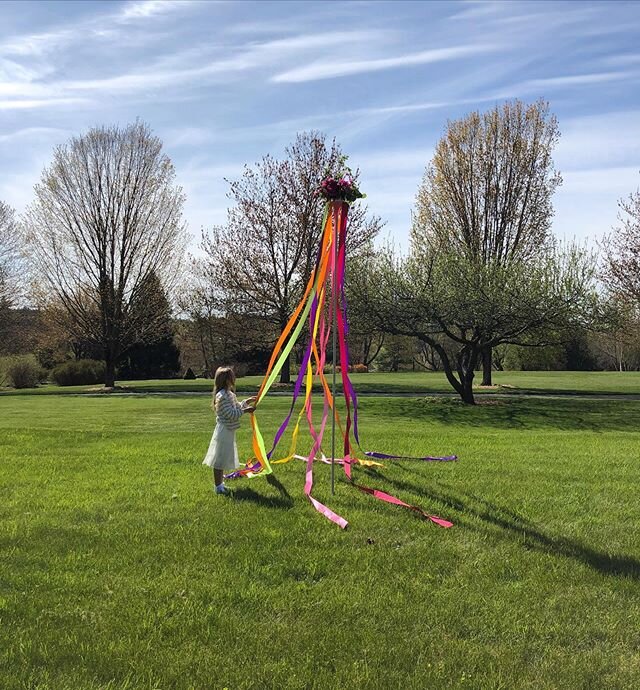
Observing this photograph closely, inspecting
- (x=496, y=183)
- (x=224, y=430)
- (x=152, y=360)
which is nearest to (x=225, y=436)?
(x=224, y=430)

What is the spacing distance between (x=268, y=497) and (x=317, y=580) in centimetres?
224

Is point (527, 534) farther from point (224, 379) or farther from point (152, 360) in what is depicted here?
point (152, 360)

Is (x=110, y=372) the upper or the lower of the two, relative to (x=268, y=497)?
upper

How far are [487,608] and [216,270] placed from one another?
29530 mm

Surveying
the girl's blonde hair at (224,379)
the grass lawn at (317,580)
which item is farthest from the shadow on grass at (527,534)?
→ the girl's blonde hair at (224,379)

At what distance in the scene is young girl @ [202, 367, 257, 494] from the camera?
680 centimetres

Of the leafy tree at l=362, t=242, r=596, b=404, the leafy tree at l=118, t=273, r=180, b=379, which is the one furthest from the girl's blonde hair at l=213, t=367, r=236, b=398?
the leafy tree at l=118, t=273, r=180, b=379

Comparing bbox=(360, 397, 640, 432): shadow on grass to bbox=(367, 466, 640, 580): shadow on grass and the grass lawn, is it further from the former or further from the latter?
bbox=(367, 466, 640, 580): shadow on grass

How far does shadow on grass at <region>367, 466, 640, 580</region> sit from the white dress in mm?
1886

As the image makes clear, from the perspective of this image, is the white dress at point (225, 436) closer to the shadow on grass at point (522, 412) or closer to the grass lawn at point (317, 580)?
the grass lawn at point (317, 580)

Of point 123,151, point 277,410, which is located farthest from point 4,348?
point 277,410

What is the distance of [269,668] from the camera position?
3223 millimetres

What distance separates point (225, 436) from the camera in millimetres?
6969

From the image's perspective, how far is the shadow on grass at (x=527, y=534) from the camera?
4.66 m
